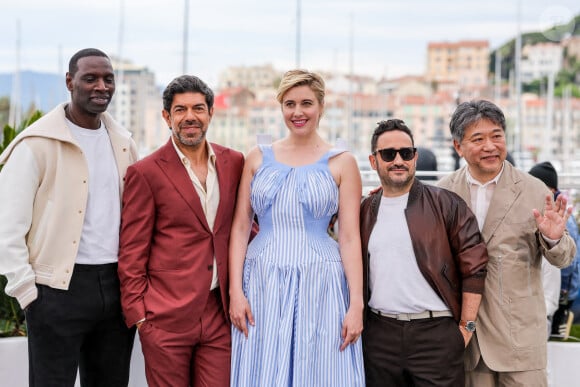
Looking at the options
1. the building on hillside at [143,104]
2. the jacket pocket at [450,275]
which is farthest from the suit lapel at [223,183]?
the building on hillside at [143,104]

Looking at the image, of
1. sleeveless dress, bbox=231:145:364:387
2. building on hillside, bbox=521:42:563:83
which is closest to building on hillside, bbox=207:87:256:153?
building on hillside, bbox=521:42:563:83

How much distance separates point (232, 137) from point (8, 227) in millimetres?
64689

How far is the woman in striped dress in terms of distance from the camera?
3.41 meters

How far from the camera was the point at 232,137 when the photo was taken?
67.6 metres

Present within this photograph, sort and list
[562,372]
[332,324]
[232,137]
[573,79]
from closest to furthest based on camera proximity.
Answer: [332,324], [562,372], [232,137], [573,79]

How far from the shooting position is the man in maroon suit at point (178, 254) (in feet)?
11.0

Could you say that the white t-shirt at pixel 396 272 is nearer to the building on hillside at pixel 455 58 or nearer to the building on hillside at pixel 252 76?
the building on hillside at pixel 252 76

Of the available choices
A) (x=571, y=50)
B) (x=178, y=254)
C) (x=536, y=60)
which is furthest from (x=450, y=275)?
(x=571, y=50)

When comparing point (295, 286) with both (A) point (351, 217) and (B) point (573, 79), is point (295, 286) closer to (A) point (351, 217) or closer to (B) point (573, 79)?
(A) point (351, 217)

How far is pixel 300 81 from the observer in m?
3.49

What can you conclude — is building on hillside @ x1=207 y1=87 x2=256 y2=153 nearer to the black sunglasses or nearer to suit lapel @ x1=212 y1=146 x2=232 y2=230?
suit lapel @ x1=212 y1=146 x2=232 y2=230

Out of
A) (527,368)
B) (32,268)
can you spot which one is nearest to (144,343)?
(32,268)

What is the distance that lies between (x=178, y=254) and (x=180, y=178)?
35cm

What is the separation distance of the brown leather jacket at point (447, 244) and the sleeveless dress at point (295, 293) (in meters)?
0.28
